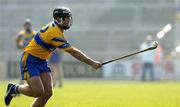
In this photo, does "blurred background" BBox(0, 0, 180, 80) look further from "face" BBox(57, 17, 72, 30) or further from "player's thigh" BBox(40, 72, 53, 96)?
"face" BBox(57, 17, 72, 30)

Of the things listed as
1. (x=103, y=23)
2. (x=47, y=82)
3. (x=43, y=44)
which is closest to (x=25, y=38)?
(x=47, y=82)

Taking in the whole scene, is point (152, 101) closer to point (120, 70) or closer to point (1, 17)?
point (120, 70)

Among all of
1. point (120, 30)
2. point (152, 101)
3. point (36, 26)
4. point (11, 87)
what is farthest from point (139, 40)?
point (11, 87)

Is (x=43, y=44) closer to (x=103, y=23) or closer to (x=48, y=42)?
(x=48, y=42)

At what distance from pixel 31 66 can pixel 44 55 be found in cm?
29

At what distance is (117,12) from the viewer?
37.1m

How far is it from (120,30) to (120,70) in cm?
425

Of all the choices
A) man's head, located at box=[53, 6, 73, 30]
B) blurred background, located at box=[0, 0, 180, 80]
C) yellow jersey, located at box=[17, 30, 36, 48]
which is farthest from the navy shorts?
blurred background, located at box=[0, 0, 180, 80]

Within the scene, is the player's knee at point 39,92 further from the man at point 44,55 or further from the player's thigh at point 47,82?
the player's thigh at point 47,82

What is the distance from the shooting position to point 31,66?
10.7 meters

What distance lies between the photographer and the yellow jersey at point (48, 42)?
10398mm

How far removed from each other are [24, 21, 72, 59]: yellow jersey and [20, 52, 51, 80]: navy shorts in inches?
3.2

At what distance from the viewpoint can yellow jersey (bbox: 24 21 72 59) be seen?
10.4m

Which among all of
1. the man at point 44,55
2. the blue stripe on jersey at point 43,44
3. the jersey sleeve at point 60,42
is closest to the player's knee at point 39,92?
the man at point 44,55
